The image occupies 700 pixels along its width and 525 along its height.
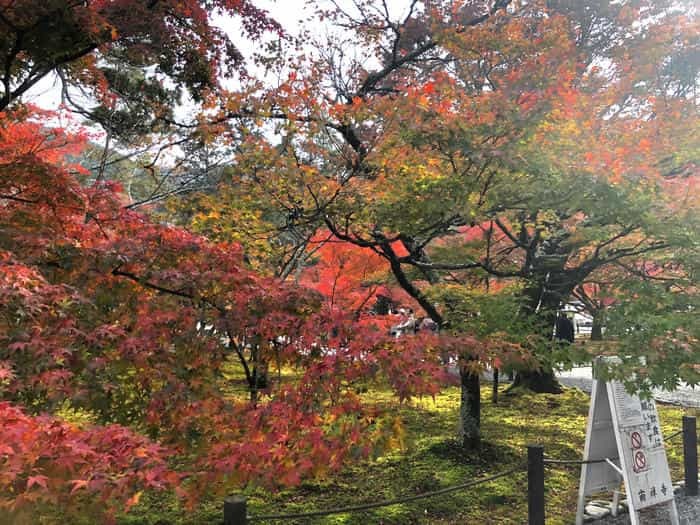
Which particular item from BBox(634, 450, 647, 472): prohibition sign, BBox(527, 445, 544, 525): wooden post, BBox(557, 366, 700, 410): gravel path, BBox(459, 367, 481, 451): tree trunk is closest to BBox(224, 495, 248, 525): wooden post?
BBox(527, 445, 544, 525): wooden post

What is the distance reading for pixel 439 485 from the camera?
5.93 metres

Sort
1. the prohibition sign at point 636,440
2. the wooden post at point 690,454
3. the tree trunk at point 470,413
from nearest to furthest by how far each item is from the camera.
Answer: the prohibition sign at point 636,440
the wooden post at point 690,454
the tree trunk at point 470,413

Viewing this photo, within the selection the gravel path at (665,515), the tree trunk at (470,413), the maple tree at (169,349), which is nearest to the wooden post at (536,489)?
the maple tree at (169,349)

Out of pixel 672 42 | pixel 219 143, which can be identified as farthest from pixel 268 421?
pixel 672 42

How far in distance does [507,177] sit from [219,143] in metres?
5.25

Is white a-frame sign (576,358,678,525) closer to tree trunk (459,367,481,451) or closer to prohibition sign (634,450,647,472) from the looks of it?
prohibition sign (634,450,647,472)

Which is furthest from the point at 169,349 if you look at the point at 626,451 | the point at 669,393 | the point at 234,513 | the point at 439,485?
the point at 669,393

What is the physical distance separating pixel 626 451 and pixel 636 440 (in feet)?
0.81

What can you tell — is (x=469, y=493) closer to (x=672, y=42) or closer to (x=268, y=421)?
(x=268, y=421)

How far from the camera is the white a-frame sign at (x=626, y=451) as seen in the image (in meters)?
4.60

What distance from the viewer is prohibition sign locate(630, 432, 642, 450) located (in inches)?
186

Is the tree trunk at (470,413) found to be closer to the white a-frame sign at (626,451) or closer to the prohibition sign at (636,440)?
the white a-frame sign at (626,451)

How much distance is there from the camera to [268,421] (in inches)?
129

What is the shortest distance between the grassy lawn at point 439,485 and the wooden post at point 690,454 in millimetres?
710
